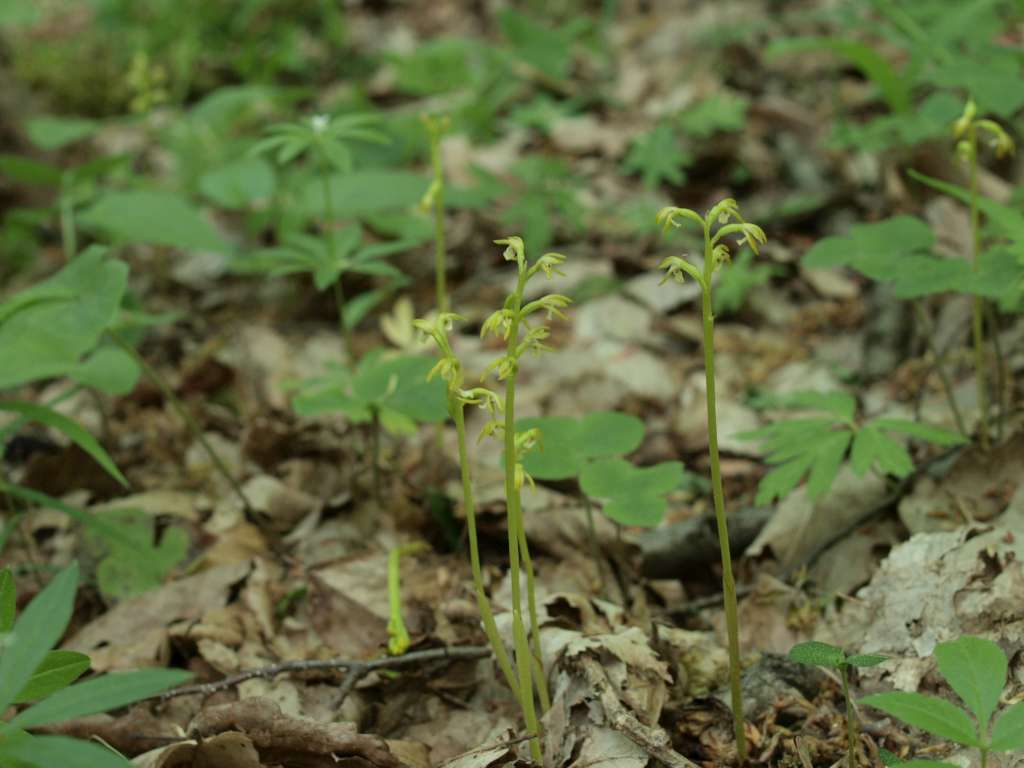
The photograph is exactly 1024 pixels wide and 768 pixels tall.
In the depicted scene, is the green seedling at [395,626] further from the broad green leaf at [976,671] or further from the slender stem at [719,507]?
the broad green leaf at [976,671]

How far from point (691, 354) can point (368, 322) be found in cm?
127

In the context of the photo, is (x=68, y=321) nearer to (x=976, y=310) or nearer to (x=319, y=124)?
(x=319, y=124)

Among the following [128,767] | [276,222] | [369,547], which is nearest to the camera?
[128,767]

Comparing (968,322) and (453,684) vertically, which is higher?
(968,322)

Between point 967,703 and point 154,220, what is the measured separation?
2.89 metres

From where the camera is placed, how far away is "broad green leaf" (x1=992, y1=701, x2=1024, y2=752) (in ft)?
4.09

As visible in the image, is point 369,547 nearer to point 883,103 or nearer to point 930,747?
point 930,747

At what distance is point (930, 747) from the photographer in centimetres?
163

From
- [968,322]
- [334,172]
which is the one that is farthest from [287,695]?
[334,172]

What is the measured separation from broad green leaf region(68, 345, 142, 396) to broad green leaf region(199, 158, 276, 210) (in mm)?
1215

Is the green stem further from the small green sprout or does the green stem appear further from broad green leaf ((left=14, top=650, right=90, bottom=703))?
the small green sprout

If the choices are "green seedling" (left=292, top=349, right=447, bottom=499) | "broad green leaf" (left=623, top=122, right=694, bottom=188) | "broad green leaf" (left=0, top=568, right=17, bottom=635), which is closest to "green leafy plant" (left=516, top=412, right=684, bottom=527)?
"green seedling" (left=292, top=349, right=447, bottom=499)

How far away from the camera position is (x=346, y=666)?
1936 millimetres

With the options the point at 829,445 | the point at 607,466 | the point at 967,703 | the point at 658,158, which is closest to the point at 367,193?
the point at 658,158
